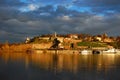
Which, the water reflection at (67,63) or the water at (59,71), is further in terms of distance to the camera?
the water reflection at (67,63)

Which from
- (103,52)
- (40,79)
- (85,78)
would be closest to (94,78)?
(85,78)

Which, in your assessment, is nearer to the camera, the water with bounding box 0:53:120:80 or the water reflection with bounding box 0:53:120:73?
the water with bounding box 0:53:120:80

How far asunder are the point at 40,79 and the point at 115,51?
15234cm

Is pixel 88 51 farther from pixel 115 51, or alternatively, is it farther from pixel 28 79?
pixel 28 79

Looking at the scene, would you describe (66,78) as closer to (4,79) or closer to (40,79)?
(40,79)

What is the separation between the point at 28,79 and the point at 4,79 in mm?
2982

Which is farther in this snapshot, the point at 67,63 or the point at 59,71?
the point at 67,63

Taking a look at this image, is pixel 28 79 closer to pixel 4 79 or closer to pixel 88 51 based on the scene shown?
pixel 4 79

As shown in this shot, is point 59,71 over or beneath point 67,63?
over

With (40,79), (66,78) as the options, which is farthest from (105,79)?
(40,79)

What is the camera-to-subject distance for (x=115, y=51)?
188 metres

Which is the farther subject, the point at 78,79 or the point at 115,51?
the point at 115,51

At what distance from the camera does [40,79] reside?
130ft

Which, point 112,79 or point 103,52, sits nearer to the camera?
point 112,79
